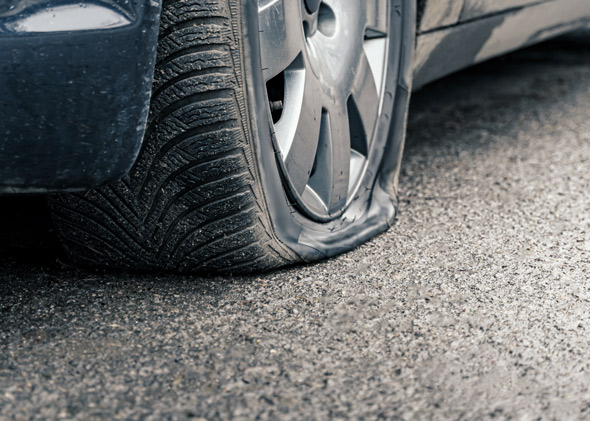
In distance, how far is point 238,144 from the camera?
127 cm

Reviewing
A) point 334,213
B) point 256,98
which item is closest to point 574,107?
point 334,213

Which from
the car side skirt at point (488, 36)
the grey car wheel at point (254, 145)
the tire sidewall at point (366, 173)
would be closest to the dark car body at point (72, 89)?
the grey car wheel at point (254, 145)

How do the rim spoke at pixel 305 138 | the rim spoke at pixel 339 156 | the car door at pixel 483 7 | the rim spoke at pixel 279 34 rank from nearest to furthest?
the rim spoke at pixel 279 34
the rim spoke at pixel 305 138
the rim spoke at pixel 339 156
the car door at pixel 483 7

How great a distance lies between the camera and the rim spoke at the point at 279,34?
4.39ft

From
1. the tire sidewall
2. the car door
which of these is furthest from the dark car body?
the car door

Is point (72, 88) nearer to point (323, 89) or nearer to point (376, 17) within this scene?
point (323, 89)

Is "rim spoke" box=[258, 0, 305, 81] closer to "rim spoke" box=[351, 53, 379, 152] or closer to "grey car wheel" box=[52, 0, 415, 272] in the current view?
"grey car wheel" box=[52, 0, 415, 272]

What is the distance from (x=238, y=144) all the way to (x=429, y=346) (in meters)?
0.47

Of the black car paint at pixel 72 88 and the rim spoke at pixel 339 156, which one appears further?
the rim spoke at pixel 339 156

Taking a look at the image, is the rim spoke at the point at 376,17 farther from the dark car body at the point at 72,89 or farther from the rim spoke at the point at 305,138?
the dark car body at the point at 72,89

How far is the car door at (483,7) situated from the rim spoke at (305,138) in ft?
2.12

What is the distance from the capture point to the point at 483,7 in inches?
79.6

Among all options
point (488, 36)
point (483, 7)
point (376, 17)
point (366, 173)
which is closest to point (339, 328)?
point (366, 173)

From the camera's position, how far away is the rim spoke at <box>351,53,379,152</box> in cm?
170
